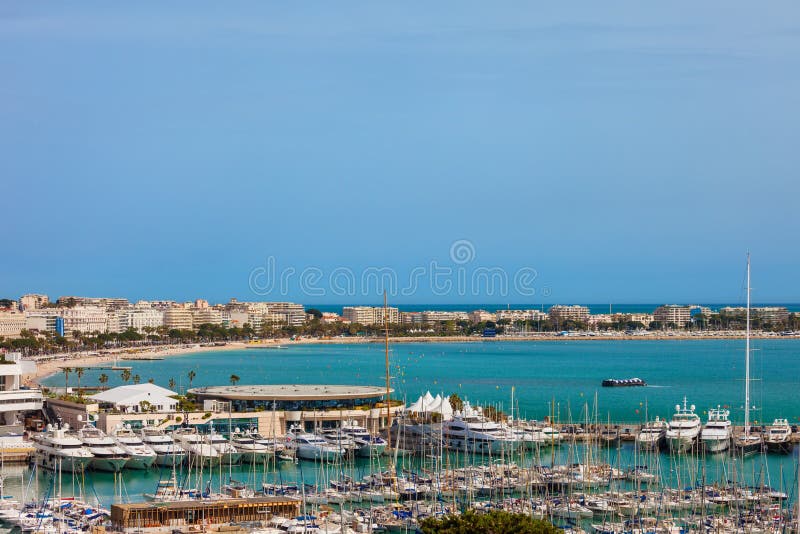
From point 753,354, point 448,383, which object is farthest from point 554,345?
point 448,383

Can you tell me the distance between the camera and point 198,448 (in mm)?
36625

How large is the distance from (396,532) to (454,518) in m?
6.86

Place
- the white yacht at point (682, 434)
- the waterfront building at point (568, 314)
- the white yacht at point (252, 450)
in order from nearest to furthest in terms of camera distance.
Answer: the white yacht at point (252, 450), the white yacht at point (682, 434), the waterfront building at point (568, 314)

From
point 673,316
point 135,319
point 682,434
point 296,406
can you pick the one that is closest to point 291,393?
point 296,406

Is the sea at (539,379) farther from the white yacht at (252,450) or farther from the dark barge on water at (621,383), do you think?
the dark barge on water at (621,383)

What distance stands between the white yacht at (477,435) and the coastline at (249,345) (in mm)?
33958

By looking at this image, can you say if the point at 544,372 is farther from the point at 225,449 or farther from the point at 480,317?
the point at 480,317

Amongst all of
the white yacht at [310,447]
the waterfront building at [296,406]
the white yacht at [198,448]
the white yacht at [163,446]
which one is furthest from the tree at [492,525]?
the waterfront building at [296,406]

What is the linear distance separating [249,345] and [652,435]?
305ft

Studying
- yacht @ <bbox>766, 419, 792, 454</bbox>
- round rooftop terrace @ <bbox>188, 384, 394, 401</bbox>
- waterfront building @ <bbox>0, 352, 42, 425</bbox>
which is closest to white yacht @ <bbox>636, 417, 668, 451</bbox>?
yacht @ <bbox>766, 419, 792, 454</bbox>

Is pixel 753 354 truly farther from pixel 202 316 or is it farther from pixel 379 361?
pixel 202 316

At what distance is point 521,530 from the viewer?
1953cm

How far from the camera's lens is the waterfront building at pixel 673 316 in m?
170

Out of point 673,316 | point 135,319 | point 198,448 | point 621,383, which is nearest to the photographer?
point 198,448
